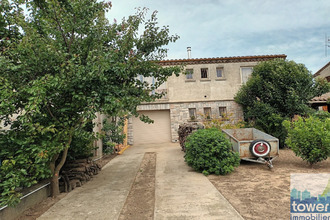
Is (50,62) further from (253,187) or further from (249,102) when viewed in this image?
(249,102)

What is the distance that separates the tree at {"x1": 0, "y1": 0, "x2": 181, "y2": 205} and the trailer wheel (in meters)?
3.61

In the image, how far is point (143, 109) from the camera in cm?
1574

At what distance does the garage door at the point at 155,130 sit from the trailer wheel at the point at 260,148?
31.6 ft

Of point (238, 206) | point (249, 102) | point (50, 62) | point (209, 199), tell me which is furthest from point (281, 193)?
point (249, 102)

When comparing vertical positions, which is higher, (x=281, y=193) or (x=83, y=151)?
(x=83, y=151)

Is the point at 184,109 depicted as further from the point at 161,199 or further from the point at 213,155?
the point at 161,199

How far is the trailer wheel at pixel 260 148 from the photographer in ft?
21.9

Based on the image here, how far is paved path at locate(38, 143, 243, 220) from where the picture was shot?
12.0 ft

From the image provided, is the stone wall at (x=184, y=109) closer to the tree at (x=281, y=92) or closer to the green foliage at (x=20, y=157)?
the tree at (x=281, y=92)

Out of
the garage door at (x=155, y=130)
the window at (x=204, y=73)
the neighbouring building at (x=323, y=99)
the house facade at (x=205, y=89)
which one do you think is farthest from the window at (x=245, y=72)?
the garage door at (x=155, y=130)

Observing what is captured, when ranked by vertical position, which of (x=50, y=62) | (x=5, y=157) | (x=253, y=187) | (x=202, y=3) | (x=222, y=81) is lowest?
(x=253, y=187)

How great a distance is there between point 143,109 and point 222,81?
20.3 ft

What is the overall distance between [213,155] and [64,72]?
466 centimetres

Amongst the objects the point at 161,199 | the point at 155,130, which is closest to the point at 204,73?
the point at 155,130
